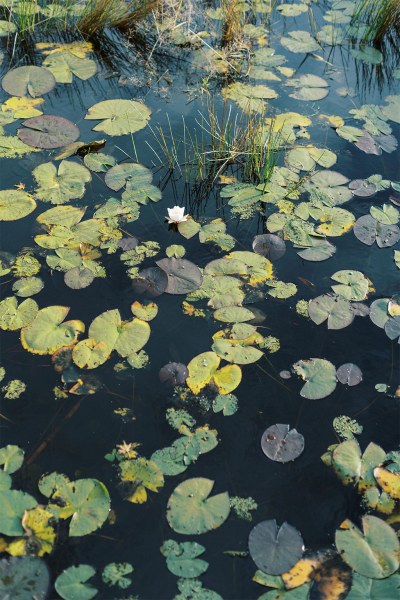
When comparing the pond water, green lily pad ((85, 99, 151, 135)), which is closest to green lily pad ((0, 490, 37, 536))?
the pond water

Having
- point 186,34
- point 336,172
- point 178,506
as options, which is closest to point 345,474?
point 178,506

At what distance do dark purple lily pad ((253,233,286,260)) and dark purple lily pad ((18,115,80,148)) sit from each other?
1639 millimetres

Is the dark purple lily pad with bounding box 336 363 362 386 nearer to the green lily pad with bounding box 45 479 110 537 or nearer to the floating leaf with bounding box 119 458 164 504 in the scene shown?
the floating leaf with bounding box 119 458 164 504

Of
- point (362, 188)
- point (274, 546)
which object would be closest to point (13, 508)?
point (274, 546)

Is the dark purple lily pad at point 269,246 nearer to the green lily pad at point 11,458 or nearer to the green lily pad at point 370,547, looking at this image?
the green lily pad at point 370,547

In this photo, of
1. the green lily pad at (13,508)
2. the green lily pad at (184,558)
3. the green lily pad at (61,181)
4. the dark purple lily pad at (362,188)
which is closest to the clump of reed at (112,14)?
the green lily pad at (61,181)

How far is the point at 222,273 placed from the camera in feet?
11.3

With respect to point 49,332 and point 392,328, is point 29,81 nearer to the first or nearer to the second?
point 49,332

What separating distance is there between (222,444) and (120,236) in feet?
5.05

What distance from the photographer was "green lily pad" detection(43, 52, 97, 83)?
4.89 meters

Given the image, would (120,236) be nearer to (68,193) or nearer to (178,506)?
(68,193)

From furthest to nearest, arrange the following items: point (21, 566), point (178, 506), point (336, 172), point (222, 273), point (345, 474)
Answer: point (336, 172) < point (222, 273) < point (345, 474) < point (178, 506) < point (21, 566)

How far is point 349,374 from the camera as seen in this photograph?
118 inches

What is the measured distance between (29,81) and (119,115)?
88 cm
